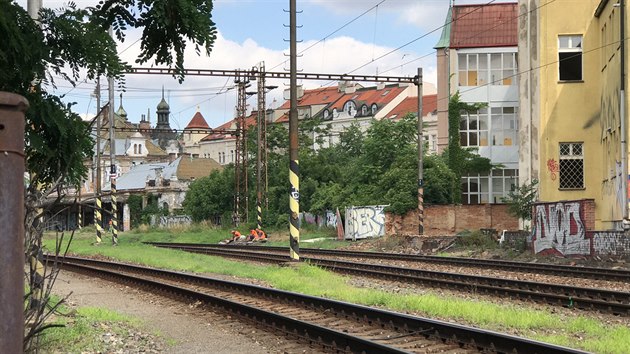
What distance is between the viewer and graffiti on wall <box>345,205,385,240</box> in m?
45.9

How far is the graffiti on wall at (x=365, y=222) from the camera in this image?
151ft

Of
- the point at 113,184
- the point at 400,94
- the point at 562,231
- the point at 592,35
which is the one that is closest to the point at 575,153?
the point at 592,35

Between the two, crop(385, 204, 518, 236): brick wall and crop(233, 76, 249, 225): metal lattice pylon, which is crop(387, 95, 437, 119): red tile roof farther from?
crop(385, 204, 518, 236): brick wall

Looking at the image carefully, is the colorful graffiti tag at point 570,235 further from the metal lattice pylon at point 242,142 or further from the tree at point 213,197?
the tree at point 213,197

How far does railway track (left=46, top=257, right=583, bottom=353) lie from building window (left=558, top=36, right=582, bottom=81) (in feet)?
87.6

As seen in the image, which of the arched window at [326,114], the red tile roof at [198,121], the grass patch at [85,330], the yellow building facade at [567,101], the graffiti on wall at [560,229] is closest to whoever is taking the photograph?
the grass patch at [85,330]

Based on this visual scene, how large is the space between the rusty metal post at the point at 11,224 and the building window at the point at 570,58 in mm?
38935

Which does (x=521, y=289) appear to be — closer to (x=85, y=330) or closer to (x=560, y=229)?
(x=85, y=330)

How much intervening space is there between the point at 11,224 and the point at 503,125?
5294 cm

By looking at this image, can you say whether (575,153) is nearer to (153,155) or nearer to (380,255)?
(380,255)

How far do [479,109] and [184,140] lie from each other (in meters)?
126

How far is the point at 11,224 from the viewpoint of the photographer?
292cm

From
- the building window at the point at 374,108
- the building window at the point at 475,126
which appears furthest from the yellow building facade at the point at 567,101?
the building window at the point at 374,108

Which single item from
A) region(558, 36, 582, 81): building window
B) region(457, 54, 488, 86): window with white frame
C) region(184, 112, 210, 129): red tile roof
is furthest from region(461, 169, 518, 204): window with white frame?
region(184, 112, 210, 129): red tile roof
